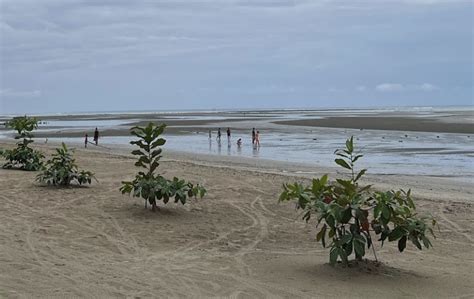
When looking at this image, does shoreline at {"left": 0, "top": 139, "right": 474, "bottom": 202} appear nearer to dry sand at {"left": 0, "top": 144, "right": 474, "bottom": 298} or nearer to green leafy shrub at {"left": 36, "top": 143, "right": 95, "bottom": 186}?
dry sand at {"left": 0, "top": 144, "right": 474, "bottom": 298}

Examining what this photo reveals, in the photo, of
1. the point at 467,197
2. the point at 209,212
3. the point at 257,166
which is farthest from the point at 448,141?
the point at 209,212

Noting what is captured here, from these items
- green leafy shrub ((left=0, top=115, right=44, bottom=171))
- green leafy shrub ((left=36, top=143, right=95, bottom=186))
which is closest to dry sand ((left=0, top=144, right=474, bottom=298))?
green leafy shrub ((left=36, top=143, right=95, bottom=186))

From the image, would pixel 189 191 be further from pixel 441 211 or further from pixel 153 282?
pixel 441 211

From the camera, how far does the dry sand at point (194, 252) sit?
548 centimetres

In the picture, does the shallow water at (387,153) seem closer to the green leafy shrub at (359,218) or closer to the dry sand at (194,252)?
the dry sand at (194,252)

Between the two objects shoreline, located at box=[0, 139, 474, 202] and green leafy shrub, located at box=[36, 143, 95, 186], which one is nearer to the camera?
green leafy shrub, located at box=[36, 143, 95, 186]

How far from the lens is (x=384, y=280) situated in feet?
19.4

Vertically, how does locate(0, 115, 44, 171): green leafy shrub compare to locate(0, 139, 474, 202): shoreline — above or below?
above

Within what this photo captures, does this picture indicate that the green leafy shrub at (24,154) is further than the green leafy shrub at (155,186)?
Yes

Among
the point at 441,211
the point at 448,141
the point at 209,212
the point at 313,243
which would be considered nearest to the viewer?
the point at 313,243

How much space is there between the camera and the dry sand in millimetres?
5480

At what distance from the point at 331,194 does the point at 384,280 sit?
103 cm

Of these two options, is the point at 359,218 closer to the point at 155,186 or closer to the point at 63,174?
the point at 155,186

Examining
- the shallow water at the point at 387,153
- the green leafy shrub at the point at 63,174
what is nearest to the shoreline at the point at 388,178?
the shallow water at the point at 387,153
